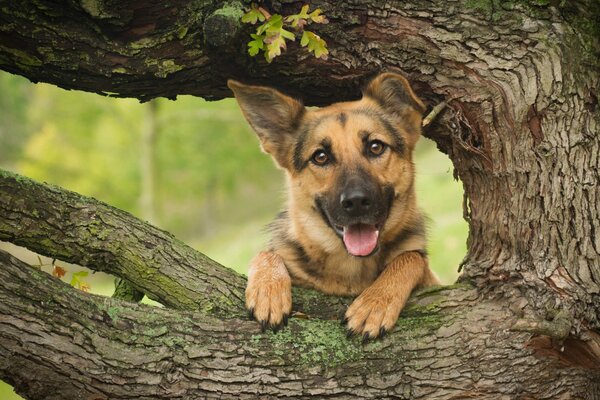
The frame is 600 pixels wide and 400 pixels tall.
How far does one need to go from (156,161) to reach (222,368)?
552 inches

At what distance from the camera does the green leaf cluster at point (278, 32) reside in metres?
4.48

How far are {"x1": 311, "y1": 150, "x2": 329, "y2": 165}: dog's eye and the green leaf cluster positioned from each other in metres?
1.09

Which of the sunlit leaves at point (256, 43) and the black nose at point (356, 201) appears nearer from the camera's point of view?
the sunlit leaves at point (256, 43)

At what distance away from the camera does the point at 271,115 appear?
5.68 metres

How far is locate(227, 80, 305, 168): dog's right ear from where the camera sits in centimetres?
525

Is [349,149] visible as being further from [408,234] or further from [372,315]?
[372,315]

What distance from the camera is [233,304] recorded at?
189 inches

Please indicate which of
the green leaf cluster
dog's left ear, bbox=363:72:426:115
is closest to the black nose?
dog's left ear, bbox=363:72:426:115

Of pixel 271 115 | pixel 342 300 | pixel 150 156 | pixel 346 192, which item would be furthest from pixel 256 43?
pixel 150 156

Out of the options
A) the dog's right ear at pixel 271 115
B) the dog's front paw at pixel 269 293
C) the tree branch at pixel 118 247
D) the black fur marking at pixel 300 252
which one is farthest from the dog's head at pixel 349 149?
the tree branch at pixel 118 247

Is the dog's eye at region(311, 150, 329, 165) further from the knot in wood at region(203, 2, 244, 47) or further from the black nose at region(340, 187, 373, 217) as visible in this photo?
the knot in wood at region(203, 2, 244, 47)

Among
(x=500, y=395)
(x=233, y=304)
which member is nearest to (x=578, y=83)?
(x=500, y=395)

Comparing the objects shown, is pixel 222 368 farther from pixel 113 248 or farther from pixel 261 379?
pixel 113 248

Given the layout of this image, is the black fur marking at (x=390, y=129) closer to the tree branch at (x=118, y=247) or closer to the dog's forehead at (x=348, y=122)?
the dog's forehead at (x=348, y=122)
